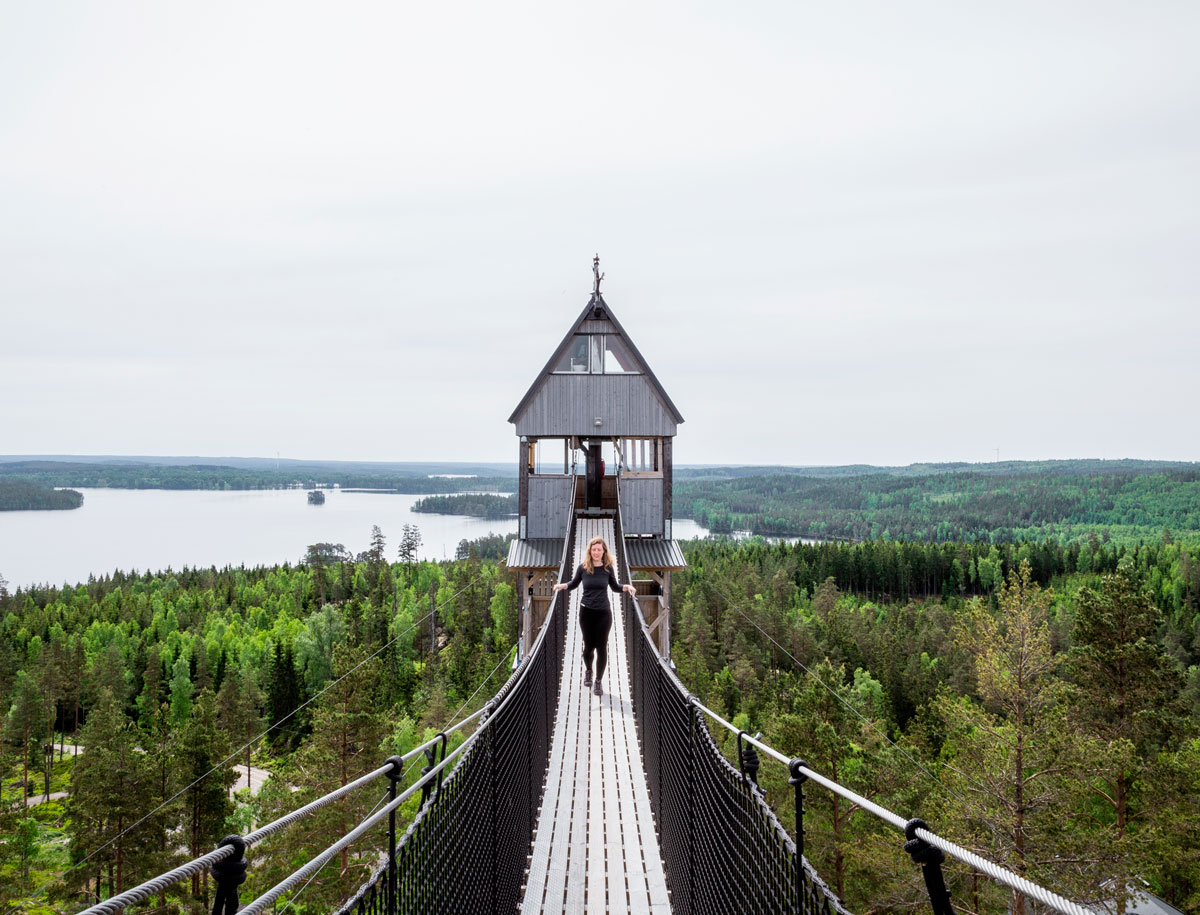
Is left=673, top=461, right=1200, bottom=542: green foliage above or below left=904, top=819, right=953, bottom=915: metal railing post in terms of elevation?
below

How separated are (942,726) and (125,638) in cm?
5599

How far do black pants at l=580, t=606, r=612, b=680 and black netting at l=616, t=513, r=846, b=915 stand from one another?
1.04 meters

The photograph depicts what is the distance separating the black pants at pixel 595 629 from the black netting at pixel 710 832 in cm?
104

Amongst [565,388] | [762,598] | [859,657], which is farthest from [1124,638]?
[762,598]

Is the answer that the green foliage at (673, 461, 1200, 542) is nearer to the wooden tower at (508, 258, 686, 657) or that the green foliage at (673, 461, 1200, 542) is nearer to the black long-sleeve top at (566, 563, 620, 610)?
the wooden tower at (508, 258, 686, 657)

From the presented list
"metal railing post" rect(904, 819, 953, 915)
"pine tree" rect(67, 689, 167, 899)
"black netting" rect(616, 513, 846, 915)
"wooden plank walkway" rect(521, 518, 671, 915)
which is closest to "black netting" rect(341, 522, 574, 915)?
"wooden plank walkway" rect(521, 518, 671, 915)

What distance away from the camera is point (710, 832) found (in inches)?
167

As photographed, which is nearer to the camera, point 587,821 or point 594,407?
point 587,821

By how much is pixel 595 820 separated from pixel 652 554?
948 cm

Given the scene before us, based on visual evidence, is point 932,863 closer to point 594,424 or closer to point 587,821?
point 587,821

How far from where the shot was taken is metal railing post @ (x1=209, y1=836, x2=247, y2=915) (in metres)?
1.88

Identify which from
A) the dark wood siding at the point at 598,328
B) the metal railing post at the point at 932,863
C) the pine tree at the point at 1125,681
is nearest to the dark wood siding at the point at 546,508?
the dark wood siding at the point at 598,328

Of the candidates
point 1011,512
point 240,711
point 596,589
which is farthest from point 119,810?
point 1011,512

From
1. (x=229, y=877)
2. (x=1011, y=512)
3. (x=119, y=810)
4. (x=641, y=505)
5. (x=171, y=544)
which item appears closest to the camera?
(x=229, y=877)
